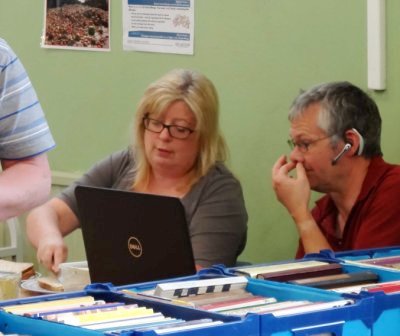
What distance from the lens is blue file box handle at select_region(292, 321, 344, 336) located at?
1.52 m

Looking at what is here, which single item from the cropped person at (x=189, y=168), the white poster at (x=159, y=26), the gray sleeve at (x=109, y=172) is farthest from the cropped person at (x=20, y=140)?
the white poster at (x=159, y=26)

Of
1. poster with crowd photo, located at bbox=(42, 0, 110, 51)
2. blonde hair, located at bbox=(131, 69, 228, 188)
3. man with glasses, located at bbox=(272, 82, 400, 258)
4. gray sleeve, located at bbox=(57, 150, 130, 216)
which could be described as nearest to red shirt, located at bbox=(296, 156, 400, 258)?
man with glasses, located at bbox=(272, 82, 400, 258)

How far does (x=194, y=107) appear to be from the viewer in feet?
10.4

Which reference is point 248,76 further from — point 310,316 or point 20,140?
point 310,316

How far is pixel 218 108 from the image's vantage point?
10.6 feet

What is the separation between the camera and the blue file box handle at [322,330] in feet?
4.98

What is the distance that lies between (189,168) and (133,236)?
73cm

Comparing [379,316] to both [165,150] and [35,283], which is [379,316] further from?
[165,150]

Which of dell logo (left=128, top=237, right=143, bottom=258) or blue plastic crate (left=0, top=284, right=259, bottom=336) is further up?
blue plastic crate (left=0, top=284, right=259, bottom=336)

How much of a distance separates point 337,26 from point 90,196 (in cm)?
105

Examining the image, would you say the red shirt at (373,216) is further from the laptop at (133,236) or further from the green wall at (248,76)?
the laptop at (133,236)

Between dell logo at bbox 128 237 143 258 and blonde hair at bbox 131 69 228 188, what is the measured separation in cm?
67

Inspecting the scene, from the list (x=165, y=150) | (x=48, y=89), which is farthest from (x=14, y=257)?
(x=165, y=150)

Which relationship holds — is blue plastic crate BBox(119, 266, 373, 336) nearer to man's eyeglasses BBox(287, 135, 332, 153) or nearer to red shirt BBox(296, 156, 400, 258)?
red shirt BBox(296, 156, 400, 258)
